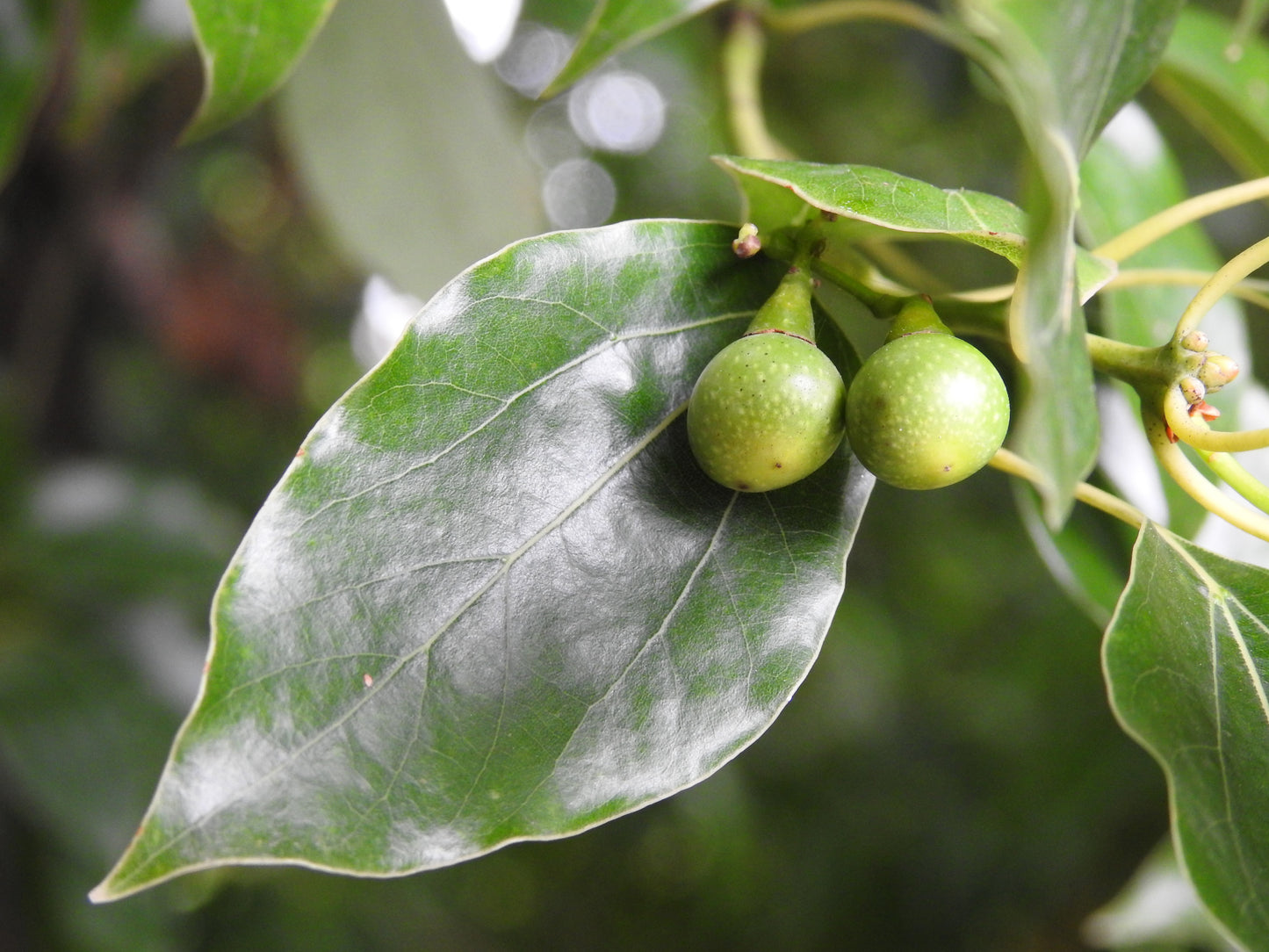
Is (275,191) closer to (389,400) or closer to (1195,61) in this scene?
(1195,61)

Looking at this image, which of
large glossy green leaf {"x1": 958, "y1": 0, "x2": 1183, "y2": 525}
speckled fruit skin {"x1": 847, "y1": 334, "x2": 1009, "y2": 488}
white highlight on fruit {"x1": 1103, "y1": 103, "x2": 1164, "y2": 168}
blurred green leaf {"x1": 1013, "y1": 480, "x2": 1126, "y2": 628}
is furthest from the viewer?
white highlight on fruit {"x1": 1103, "y1": 103, "x2": 1164, "y2": 168}

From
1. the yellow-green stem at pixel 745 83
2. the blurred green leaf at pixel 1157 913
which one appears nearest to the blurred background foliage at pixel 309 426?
the yellow-green stem at pixel 745 83

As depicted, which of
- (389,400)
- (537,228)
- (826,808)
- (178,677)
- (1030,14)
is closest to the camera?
(1030,14)

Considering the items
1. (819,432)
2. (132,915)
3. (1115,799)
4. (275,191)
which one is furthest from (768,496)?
(275,191)

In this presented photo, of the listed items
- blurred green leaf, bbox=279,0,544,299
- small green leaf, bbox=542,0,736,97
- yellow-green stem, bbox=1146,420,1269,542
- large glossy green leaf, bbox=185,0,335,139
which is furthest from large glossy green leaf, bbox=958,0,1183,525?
blurred green leaf, bbox=279,0,544,299

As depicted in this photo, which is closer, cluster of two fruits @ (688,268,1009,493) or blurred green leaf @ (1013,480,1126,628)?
cluster of two fruits @ (688,268,1009,493)

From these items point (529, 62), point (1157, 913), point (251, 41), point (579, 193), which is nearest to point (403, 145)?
point (251, 41)

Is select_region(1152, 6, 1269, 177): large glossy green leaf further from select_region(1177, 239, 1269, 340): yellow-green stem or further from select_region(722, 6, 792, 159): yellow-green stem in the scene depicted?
select_region(1177, 239, 1269, 340): yellow-green stem
